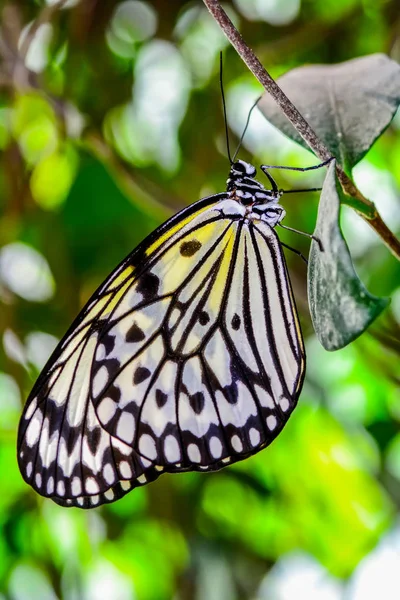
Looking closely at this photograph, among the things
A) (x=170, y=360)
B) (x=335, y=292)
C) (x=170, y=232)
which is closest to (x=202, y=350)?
(x=170, y=360)

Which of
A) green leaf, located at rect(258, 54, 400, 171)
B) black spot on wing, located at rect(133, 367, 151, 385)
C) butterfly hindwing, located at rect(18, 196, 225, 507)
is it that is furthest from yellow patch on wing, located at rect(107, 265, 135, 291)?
green leaf, located at rect(258, 54, 400, 171)

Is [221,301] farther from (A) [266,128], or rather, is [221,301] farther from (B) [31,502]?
(B) [31,502]

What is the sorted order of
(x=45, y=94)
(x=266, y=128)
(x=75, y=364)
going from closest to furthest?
(x=75, y=364) < (x=45, y=94) < (x=266, y=128)

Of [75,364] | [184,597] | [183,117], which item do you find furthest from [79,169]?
[184,597]

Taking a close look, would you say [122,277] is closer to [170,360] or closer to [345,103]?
[170,360]

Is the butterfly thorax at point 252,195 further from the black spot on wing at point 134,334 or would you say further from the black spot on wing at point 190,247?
the black spot on wing at point 134,334

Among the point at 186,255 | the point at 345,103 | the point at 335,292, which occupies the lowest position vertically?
the point at 335,292

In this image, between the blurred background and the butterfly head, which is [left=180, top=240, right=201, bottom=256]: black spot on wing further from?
the blurred background
